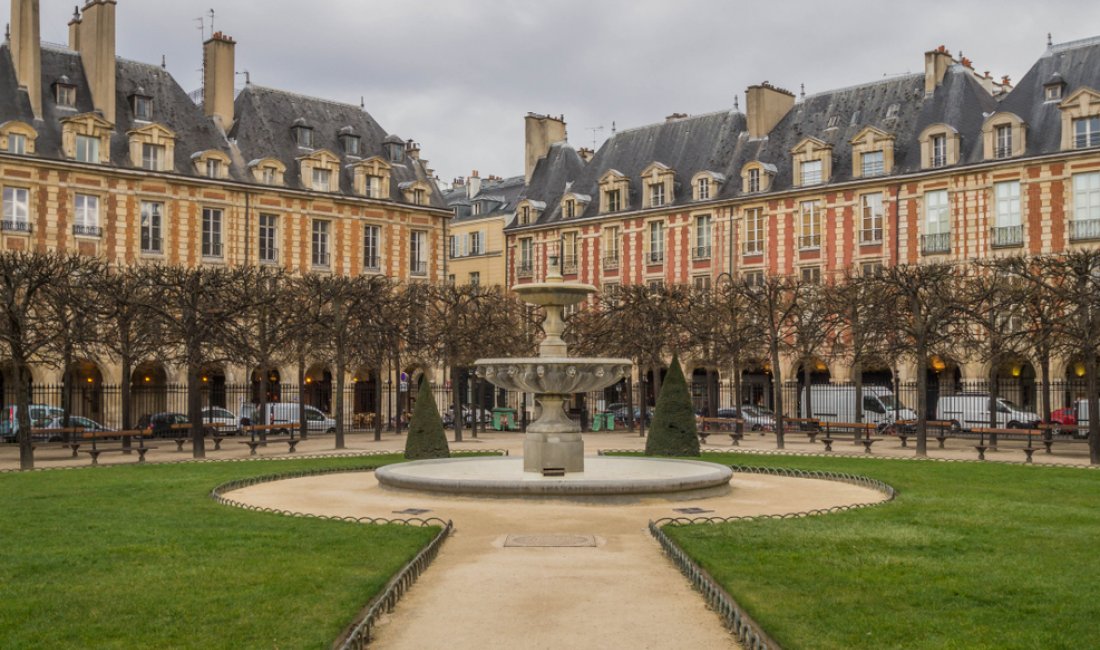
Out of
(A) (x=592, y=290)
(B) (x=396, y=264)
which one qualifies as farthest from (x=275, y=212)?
(A) (x=592, y=290)

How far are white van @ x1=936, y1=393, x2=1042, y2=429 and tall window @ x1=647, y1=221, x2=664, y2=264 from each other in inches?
603

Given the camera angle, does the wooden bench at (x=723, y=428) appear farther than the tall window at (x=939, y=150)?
No

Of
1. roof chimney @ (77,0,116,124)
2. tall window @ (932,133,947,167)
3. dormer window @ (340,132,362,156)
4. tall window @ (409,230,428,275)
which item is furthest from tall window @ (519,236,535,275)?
roof chimney @ (77,0,116,124)

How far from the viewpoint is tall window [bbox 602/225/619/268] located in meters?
47.1

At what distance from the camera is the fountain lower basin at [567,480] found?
46.5 ft

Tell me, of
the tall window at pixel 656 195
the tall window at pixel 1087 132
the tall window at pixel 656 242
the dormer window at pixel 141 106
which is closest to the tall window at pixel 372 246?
the dormer window at pixel 141 106

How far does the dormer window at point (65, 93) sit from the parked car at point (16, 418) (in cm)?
1194

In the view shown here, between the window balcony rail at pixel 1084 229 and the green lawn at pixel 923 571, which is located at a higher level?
the window balcony rail at pixel 1084 229

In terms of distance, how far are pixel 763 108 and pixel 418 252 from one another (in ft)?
48.8

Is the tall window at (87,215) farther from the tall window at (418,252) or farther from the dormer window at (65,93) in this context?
the tall window at (418,252)

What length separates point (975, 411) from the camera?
1270 inches

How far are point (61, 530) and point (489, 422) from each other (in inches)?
1111

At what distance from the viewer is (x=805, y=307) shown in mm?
31984

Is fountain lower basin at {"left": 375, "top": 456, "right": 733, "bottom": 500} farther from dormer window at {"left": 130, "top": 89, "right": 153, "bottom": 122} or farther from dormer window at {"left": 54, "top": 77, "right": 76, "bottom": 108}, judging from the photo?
dormer window at {"left": 130, "top": 89, "right": 153, "bottom": 122}
